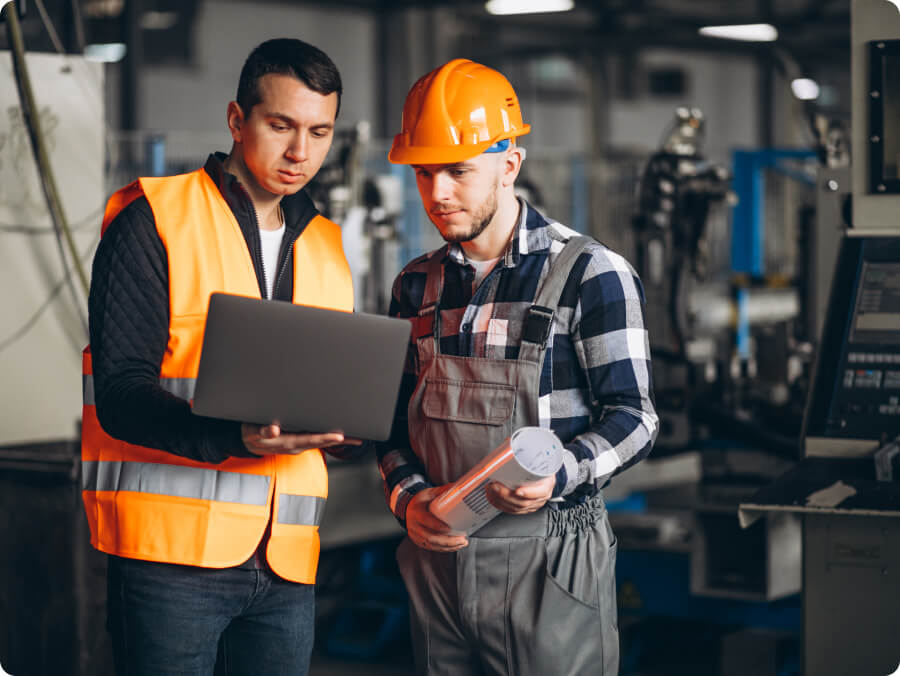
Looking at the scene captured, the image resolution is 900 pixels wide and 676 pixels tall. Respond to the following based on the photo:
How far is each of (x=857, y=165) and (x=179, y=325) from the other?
5.21 ft

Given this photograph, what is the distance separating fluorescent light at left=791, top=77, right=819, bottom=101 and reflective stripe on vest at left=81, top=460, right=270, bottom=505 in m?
3.66

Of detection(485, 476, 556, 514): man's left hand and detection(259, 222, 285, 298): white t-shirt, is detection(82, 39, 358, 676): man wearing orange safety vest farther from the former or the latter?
detection(485, 476, 556, 514): man's left hand

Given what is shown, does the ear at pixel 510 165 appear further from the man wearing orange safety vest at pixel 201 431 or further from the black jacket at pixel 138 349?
the black jacket at pixel 138 349

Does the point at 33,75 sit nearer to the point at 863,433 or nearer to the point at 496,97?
the point at 496,97

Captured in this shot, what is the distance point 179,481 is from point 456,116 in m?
0.71

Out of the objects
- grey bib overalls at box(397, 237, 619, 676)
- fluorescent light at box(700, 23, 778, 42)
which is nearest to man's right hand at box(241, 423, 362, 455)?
grey bib overalls at box(397, 237, 619, 676)

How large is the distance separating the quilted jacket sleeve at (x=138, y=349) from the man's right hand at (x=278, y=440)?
0.12 ft

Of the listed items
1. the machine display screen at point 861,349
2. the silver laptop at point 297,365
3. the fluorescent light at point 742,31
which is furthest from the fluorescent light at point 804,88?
the silver laptop at point 297,365

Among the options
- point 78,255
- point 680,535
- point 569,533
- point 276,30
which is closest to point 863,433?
point 569,533

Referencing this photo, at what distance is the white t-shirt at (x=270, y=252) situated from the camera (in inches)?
73.0

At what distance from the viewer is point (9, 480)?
3.01 meters

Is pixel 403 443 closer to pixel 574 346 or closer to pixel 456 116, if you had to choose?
pixel 574 346

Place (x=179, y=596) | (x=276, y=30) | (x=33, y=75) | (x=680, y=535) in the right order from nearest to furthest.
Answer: (x=179, y=596) < (x=33, y=75) < (x=680, y=535) < (x=276, y=30)

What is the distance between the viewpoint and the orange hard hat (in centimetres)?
186
